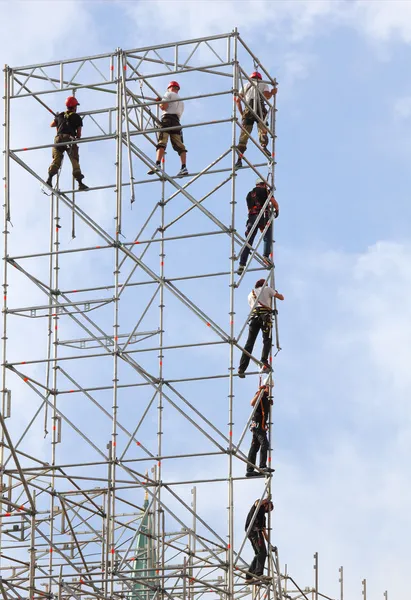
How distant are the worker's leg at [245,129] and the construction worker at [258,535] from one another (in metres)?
7.19

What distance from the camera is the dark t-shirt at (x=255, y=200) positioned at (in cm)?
3950

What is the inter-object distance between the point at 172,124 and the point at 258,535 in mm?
8599

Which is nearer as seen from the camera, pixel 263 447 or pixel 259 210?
pixel 263 447

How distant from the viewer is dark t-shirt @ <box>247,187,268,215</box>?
3950 centimetres

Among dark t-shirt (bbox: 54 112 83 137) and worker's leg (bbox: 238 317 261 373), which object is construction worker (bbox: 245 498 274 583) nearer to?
worker's leg (bbox: 238 317 261 373)

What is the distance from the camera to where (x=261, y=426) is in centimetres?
3844

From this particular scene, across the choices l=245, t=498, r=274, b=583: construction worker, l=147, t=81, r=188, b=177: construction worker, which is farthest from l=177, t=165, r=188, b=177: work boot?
l=245, t=498, r=274, b=583: construction worker

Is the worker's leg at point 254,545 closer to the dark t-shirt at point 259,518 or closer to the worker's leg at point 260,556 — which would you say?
the worker's leg at point 260,556

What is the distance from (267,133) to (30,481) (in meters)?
8.93

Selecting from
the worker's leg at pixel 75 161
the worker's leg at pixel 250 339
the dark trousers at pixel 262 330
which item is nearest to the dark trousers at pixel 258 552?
the worker's leg at pixel 250 339

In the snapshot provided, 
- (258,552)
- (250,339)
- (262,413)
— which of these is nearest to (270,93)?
(250,339)

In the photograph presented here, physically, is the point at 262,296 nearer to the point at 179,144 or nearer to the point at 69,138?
the point at 179,144

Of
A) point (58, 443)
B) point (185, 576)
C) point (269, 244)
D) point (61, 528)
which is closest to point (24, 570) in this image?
point (61, 528)

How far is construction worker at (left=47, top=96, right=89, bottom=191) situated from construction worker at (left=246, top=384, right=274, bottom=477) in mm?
5607
